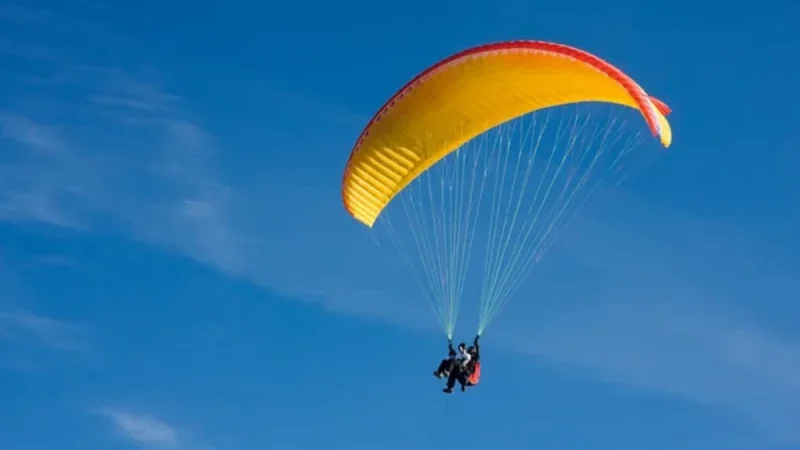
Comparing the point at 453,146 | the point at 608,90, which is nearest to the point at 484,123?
the point at 453,146

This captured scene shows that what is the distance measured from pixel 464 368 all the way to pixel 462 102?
5.05 metres

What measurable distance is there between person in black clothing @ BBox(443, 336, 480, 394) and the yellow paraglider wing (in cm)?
377

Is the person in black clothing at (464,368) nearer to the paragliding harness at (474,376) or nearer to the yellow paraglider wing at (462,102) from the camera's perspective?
the paragliding harness at (474,376)

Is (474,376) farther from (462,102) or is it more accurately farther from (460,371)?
(462,102)

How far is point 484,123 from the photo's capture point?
99.9 ft

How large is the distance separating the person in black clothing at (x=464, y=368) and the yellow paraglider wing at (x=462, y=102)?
3771 millimetres

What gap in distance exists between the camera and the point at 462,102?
30047 mm

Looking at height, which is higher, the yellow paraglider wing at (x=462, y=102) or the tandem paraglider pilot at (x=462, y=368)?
the yellow paraglider wing at (x=462, y=102)

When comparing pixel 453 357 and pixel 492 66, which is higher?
pixel 492 66

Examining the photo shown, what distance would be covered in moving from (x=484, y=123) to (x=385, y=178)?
230 centimetres

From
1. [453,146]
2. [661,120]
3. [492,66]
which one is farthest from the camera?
[453,146]

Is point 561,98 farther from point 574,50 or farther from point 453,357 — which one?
point 453,357

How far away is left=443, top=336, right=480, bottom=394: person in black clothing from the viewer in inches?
1152

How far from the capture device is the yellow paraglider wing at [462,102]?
2781cm
